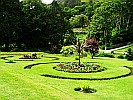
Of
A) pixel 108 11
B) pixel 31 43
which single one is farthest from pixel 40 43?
pixel 108 11

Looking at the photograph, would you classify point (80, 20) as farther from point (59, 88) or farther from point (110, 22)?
point (59, 88)

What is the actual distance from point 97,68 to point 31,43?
3488cm

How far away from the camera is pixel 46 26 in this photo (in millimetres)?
62906

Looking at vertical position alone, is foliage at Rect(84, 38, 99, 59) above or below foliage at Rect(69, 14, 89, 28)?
below

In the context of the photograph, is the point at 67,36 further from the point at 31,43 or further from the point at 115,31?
the point at 115,31

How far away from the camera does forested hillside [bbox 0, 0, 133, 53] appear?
189 feet

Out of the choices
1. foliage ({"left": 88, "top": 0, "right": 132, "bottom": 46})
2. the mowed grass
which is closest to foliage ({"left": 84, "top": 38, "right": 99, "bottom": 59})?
the mowed grass

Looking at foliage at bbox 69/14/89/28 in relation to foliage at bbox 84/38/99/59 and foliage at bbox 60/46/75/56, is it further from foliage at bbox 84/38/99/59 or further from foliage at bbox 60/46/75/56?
foliage at bbox 84/38/99/59

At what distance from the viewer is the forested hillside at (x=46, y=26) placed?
2272 inches

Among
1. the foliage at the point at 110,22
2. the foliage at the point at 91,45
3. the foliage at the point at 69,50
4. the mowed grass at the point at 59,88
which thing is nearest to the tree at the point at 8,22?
the foliage at the point at 69,50

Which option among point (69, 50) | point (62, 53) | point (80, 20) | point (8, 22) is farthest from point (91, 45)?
point (80, 20)

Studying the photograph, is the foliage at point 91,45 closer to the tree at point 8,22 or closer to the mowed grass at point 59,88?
the mowed grass at point 59,88

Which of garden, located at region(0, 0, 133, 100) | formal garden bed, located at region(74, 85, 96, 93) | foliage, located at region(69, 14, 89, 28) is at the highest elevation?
foliage, located at region(69, 14, 89, 28)

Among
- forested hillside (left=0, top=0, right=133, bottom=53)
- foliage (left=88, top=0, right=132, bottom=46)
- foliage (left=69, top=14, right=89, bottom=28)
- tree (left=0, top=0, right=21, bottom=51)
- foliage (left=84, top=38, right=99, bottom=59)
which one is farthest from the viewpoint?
foliage (left=69, top=14, right=89, bottom=28)
